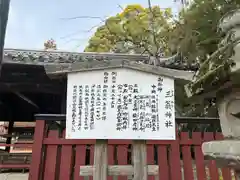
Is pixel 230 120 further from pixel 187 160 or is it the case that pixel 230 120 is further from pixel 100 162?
pixel 187 160

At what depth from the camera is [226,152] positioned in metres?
2.09

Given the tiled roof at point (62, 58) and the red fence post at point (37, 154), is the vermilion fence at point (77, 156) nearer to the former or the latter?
the red fence post at point (37, 154)

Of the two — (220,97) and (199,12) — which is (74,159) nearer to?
(220,97)

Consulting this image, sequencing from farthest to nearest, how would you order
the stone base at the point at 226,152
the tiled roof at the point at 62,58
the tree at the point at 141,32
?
1. the tree at the point at 141,32
2. the tiled roof at the point at 62,58
3. the stone base at the point at 226,152

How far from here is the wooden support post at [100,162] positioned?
269cm

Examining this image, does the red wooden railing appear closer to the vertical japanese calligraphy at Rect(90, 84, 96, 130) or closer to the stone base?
the vertical japanese calligraphy at Rect(90, 84, 96, 130)

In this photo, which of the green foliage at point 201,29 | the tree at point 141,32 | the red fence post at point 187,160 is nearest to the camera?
the red fence post at point 187,160

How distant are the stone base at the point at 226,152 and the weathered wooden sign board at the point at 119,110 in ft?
1.72

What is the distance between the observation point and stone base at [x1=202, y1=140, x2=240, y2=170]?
2008mm

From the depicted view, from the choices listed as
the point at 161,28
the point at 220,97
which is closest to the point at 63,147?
the point at 220,97

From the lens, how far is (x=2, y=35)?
196 centimetres

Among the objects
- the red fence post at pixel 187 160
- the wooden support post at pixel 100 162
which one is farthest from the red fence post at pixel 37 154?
the red fence post at pixel 187 160

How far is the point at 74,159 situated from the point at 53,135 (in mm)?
499

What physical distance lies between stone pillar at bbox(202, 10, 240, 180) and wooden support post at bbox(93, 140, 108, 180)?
3.57ft
